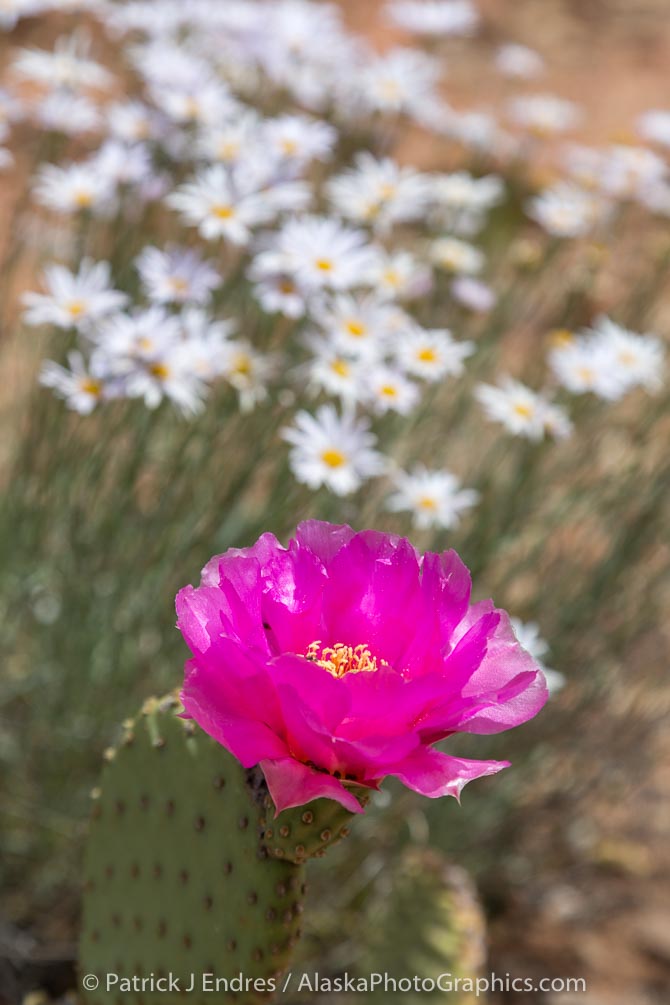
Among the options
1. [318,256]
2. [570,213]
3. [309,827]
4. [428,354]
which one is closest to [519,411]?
[428,354]

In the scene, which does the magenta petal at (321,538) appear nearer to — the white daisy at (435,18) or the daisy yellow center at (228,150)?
the daisy yellow center at (228,150)

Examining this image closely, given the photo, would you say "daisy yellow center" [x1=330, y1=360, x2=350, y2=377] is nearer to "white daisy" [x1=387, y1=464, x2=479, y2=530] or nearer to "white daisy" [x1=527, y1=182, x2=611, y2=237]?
"white daisy" [x1=387, y1=464, x2=479, y2=530]

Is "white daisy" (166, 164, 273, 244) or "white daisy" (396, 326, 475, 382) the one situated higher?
"white daisy" (166, 164, 273, 244)

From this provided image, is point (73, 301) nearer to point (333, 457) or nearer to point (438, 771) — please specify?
point (333, 457)

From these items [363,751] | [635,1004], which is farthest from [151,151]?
[635,1004]

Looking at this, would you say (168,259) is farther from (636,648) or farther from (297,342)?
(636,648)

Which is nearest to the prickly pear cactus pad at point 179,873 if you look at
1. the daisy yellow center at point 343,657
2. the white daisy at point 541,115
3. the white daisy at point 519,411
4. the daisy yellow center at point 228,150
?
the daisy yellow center at point 343,657

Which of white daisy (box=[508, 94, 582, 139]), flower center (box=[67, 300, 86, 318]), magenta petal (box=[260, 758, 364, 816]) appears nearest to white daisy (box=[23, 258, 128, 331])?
flower center (box=[67, 300, 86, 318])
